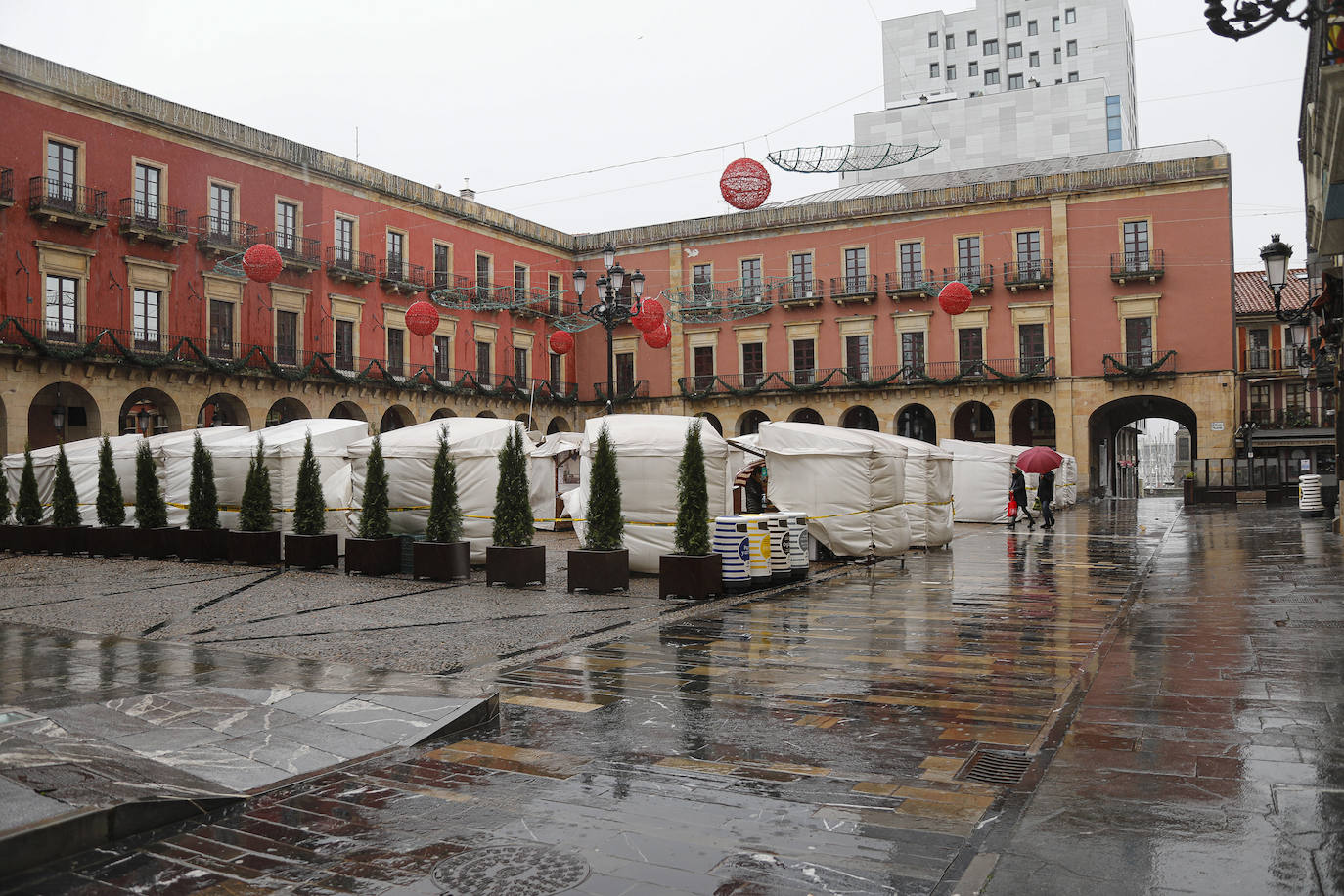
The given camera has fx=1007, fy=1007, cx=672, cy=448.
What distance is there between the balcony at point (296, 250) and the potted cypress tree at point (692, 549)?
22094 millimetres

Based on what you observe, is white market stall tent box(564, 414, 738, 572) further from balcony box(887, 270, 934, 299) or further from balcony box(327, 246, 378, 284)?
balcony box(887, 270, 934, 299)

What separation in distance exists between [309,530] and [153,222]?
15480 mm

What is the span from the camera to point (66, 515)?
18156mm

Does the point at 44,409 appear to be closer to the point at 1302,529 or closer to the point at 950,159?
the point at 1302,529

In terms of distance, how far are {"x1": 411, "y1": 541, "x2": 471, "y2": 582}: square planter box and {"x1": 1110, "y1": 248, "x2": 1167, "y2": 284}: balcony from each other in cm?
2753

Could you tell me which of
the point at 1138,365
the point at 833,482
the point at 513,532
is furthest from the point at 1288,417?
the point at 513,532

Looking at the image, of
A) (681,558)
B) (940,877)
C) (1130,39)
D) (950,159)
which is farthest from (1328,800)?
(1130,39)

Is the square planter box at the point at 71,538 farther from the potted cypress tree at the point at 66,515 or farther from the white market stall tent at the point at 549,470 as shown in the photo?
the white market stall tent at the point at 549,470

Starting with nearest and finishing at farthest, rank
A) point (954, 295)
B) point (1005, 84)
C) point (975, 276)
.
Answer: point (954, 295) → point (975, 276) → point (1005, 84)

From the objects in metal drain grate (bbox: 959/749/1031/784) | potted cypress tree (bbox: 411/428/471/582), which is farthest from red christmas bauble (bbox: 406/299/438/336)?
metal drain grate (bbox: 959/749/1031/784)

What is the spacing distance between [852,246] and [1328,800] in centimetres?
3492

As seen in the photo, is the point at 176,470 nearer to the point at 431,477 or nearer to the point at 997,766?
the point at 431,477

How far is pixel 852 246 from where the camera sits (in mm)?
37438

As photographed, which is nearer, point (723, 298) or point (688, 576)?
point (688, 576)
